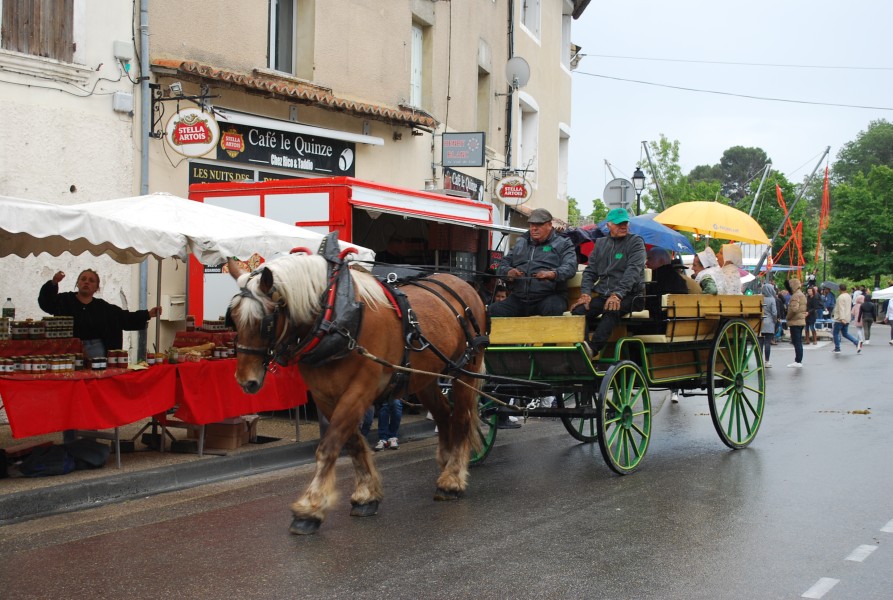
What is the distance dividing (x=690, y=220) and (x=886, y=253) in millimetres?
46804

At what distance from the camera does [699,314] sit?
889cm

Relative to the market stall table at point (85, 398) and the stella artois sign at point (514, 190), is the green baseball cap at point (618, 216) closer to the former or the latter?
the market stall table at point (85, 398)

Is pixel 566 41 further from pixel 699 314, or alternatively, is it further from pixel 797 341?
pixel 699 314

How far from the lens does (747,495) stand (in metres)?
7.09

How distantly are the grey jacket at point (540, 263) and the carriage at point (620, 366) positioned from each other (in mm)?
460

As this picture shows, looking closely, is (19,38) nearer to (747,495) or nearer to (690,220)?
(690,220)

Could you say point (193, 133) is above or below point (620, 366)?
above

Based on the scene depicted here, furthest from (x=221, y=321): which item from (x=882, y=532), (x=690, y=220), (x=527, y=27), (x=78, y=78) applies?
(x=527, y=27)

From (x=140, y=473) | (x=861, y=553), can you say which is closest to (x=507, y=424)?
(x=140, y=473)

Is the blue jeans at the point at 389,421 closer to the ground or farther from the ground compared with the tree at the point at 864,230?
closer to the ground

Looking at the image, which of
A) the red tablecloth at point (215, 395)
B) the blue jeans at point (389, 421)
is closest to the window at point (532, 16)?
the blue jeans at point (389, 421)

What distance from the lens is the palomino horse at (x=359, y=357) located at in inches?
229

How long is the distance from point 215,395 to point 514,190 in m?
12.7

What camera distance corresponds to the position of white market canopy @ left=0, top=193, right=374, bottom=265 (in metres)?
7.37
